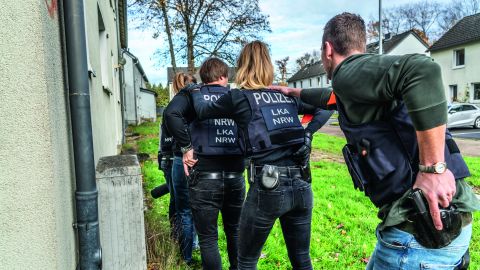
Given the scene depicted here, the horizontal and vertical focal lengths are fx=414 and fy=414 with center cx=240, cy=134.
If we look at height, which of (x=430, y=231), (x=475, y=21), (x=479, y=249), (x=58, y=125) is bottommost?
(x=479, y=249)

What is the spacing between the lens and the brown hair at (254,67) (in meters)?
2.76

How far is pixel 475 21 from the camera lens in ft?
94.3

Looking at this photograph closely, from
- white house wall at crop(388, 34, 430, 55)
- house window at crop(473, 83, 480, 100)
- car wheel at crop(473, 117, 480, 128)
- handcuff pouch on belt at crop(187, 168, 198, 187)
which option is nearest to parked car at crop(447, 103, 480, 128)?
car wheel at crop(473, 117, 480, 128)

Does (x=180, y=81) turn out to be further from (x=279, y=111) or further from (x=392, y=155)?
(x=392, y=155)

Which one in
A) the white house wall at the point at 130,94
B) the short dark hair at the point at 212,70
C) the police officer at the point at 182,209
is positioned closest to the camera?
the short dark hair at the point at 212,70

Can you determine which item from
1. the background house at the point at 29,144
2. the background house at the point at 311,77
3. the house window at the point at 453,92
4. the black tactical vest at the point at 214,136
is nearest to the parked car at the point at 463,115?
the house window at the point at 453,92

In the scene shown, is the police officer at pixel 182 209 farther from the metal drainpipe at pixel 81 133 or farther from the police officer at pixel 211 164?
the metal drainpipe at pixel 81 133

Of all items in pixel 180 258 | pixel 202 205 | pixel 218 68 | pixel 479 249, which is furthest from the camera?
pixel 479 249

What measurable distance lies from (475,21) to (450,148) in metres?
32.2

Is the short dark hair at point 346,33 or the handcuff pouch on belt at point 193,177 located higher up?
the short dark hair at point 346,33

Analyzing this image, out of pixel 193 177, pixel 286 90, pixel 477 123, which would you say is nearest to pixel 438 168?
pixel 286 90

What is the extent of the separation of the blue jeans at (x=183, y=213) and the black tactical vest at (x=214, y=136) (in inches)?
25.8

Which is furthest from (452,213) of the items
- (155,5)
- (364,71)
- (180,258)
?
(155,5)

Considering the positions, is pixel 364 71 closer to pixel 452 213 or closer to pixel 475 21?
pixel 452 213
